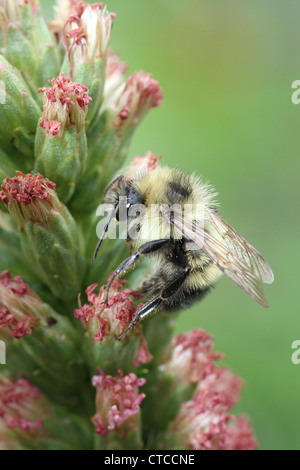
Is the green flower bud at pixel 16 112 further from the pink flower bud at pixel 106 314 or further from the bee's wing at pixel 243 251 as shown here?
the bee's wing at pixel 243 251

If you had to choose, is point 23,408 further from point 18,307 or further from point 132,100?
point 132,100

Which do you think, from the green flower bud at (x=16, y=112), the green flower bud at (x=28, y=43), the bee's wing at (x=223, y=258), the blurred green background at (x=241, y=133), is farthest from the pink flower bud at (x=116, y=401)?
the blurred green background at (x=241, y=133)

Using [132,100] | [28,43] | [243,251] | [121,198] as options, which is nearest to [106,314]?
[121,198]

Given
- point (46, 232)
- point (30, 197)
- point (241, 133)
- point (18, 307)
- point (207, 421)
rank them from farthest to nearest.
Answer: point (241, 133)
point (207, 421)
point (18, 307)
point (46, 232)
point (30, 197)

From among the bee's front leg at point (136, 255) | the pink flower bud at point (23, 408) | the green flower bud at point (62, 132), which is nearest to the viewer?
the green flower bud at point (62, 132)

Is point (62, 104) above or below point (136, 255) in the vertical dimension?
above
